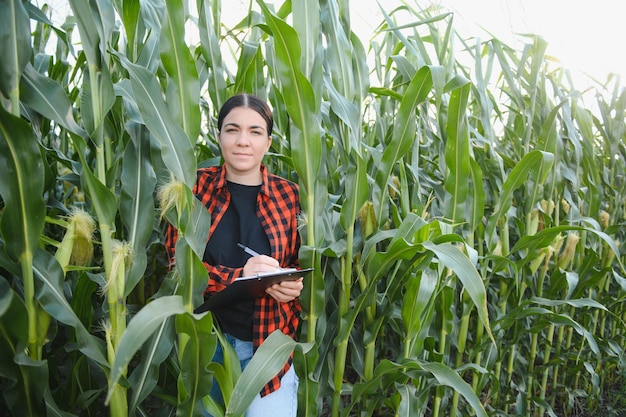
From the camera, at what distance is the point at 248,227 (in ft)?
3.87

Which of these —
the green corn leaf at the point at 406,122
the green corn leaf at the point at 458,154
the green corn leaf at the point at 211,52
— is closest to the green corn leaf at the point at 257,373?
the green corn leaf at the point at 406,122

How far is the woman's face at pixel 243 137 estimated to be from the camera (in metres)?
1.14

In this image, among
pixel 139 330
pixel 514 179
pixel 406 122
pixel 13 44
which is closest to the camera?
pixel 139 330

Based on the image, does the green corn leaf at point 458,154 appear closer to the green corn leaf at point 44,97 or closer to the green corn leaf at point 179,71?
the green corn leaf at point 179,71

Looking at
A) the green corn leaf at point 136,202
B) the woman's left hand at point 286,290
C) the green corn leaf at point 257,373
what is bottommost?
the green corn leaf at point 257,373

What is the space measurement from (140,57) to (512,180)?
3.37 feet

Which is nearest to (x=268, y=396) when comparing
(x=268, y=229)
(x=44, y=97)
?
(x=268, y=229)

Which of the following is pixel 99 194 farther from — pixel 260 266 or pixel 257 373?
pixel 257 373

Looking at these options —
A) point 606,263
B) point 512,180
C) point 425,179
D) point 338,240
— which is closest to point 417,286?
point 338,240

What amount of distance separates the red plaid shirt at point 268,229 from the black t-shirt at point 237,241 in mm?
22

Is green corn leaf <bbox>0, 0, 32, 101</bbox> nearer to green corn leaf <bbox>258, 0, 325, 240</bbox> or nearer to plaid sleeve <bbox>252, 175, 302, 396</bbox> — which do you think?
green corn leaf <bbox>258, 0, 325, 240</bbox>

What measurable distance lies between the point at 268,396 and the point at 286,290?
28cm

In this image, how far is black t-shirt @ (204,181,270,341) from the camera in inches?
45.7

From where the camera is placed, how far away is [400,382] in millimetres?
1214
